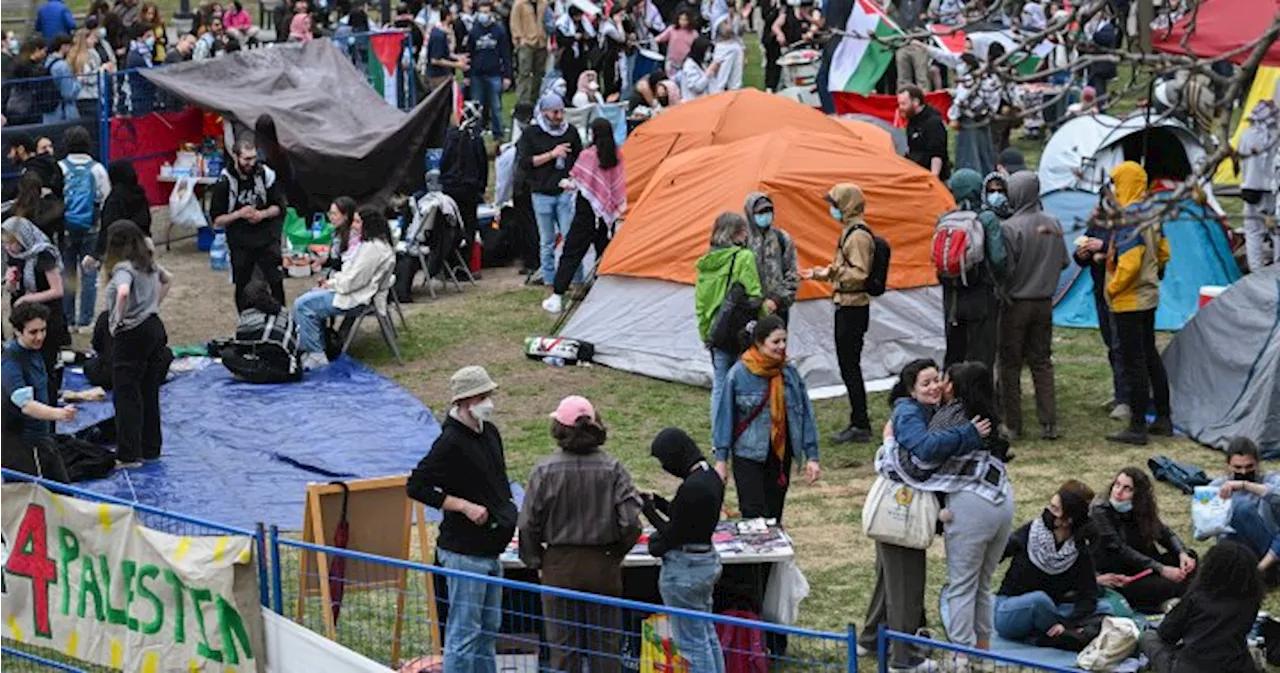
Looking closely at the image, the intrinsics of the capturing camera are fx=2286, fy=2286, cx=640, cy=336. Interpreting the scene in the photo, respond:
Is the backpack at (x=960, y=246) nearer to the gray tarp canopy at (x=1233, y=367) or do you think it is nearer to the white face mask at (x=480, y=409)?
the gray tarp canopy at (x=1233, y=367)

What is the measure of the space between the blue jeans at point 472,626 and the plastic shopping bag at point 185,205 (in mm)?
11526

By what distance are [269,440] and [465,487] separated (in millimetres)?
5247

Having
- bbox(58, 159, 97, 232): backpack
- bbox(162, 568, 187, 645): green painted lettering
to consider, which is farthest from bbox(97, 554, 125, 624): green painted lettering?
bbox(58, 159, 97, 232): backpack

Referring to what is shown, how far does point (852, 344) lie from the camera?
13891mm

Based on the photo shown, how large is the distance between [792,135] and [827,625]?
19.5 ft

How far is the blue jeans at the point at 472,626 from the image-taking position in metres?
9.22

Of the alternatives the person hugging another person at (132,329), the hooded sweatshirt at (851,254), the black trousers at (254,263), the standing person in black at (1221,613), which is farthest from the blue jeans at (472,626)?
the black trousers at (254,263)

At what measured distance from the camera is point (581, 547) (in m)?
9.33

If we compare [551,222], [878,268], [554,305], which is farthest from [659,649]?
[551,222]

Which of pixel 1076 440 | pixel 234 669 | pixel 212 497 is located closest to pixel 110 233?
pixel 212 497

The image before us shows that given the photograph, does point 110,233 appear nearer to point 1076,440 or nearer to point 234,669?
point 234,669

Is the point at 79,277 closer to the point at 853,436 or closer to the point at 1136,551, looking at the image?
the point at 853,436

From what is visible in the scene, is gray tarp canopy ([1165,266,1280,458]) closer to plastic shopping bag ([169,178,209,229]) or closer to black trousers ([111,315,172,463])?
black trousers ([111,315,172,463])

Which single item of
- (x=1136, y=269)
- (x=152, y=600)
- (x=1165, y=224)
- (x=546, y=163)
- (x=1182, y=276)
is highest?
(x=1136, y=269)
